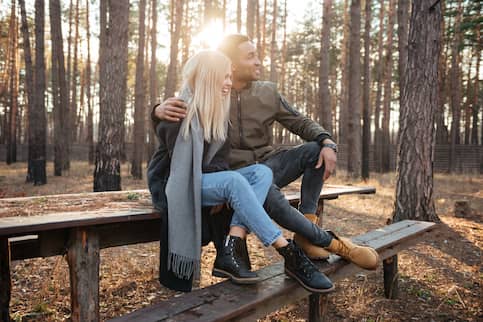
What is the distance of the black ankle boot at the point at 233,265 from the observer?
210 cm

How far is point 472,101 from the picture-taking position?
2372cm

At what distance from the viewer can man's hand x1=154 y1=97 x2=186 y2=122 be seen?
2.32m

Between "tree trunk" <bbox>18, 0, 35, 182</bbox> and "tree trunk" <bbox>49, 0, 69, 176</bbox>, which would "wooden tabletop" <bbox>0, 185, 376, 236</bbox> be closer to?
"tree trunk" <bbox>18, 0, 35, 182</bbox>

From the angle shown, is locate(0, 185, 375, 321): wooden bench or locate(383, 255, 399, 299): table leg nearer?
locate(0, 185, 375, 321): wooden bench

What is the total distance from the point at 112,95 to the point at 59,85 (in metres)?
7.66

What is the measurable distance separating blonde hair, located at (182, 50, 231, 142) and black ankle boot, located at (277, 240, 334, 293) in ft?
2.74

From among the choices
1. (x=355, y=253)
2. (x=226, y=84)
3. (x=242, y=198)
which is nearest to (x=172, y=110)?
(x=226, y=84)

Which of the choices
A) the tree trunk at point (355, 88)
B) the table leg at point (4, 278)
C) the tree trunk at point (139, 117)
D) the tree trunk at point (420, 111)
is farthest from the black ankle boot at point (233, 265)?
the tree trunk at point (355, 88)

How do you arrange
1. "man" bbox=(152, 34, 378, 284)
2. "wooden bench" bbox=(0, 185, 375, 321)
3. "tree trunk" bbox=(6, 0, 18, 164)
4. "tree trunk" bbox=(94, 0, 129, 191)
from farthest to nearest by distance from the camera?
"tree trunk" bbox=(6, 0, 18, 164)
"tree trunk" bbox=(94, 0, 129, 191)
"man" bbox=(152, 34, 378, 284)
"wooden bench" bbox=(0, 185, 375, 321)

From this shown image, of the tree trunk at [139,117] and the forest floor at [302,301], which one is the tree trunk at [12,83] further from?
the forest floor at [302,301]

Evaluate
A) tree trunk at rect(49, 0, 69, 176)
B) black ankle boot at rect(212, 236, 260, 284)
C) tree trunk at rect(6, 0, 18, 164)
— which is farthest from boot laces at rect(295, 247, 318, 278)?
tree trunk at rect(6, 0, 18, 164)

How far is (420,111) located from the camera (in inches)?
226

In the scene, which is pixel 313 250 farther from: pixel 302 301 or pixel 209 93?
pixel 302 301

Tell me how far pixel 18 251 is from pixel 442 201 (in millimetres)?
8870
